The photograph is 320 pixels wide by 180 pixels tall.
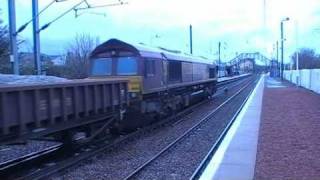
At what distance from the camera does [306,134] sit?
16594 mm

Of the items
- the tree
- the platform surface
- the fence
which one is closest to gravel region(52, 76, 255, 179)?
the platform surface

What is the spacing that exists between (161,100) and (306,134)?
798 centimetres

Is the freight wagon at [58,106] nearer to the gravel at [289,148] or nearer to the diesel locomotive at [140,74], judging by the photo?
the diesel locomotive at [140,74]

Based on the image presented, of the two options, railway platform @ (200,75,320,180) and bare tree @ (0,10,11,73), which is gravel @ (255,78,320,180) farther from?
bare tree @ (0,10,11,73)

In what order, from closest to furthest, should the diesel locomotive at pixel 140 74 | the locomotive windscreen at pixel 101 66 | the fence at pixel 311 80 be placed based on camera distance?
the diesel locomotive at pixel 140 74 → the locomotive windscreen at pixel 101 66 → the fence at pixel 311 80

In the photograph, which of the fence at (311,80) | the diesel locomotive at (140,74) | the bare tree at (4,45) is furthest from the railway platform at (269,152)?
the fence at (311,80)

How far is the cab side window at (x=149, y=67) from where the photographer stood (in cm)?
2083

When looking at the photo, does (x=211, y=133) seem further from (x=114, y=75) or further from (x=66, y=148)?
(x=66, y=148)

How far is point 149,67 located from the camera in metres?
21.3

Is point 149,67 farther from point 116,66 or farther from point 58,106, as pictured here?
point 58,106

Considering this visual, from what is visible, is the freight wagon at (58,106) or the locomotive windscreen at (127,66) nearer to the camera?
the freight wagon at (58,106)

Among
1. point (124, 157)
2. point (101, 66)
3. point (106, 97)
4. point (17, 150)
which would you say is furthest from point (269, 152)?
point (101, 66)

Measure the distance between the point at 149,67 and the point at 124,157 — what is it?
7.48 m

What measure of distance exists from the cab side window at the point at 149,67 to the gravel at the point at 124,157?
2.17 m
